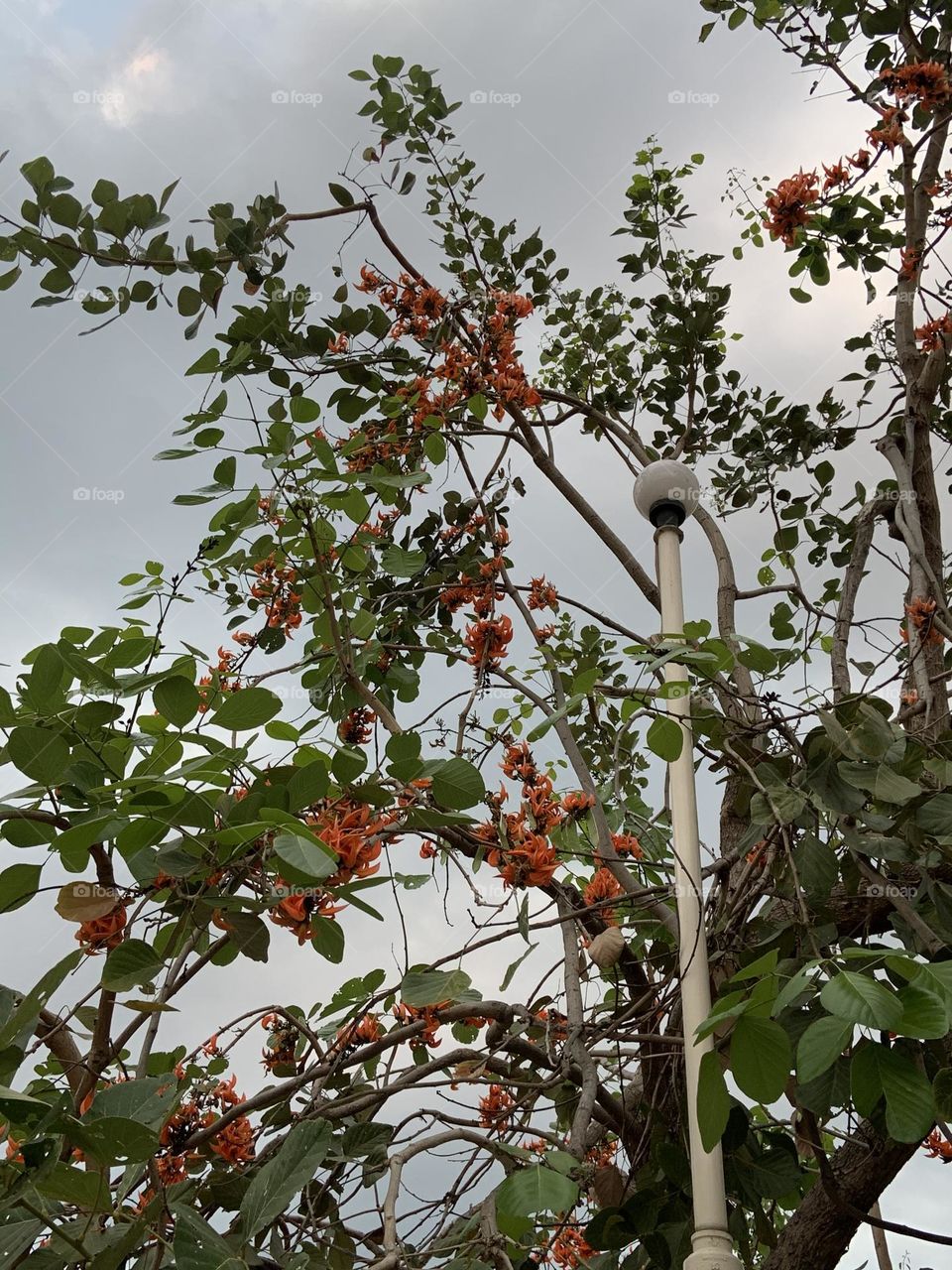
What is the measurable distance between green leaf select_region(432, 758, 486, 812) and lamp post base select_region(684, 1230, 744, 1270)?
0.84 metres

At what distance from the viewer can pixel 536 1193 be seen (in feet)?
3.86

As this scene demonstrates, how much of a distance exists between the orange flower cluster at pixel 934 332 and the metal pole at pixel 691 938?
1292 mm

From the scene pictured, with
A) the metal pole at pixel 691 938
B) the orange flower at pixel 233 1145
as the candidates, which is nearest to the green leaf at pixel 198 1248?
the metal pole at pixel 691 938

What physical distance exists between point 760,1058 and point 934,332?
8.88 ft

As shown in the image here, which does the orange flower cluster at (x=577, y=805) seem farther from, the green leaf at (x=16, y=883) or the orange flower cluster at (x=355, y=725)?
the green leaf at (x=16, y=883)

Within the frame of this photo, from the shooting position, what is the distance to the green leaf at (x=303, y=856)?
85cm

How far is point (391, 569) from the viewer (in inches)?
74.1

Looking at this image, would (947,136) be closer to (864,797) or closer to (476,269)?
(476,269)

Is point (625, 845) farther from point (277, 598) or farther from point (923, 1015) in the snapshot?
point (923, 1015)

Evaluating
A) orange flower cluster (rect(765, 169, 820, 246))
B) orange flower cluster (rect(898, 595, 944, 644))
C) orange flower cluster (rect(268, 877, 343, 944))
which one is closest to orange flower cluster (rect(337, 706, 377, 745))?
orange flower cluster (rect(268, 877, 343, 944))

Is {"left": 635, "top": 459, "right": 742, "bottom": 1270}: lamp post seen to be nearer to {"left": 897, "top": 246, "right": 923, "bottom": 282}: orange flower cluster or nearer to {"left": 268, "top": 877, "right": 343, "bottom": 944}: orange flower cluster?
{"left": 268, "top": 877, "right": 343, "bottom": 944}: orange flower cluster

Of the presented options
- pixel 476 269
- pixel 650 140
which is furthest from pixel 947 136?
pixel 476 269

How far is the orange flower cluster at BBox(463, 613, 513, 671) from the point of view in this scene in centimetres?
229

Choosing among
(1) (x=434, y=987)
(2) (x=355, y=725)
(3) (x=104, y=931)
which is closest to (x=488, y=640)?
(2) (x=355, y=725)
